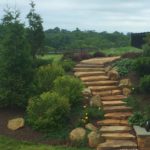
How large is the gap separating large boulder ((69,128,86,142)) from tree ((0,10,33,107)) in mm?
2105

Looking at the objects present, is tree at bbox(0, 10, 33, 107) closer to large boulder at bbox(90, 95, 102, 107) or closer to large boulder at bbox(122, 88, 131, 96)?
large boulder at bbox(90, 95, 102, 107)

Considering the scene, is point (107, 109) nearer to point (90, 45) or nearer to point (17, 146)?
Answer: point (17, 146)

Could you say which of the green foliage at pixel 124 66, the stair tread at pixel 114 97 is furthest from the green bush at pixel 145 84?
the green foliage at pixel 124 66

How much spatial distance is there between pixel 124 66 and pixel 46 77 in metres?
3.10

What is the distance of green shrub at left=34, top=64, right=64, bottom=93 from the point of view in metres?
14.2

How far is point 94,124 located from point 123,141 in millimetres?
1228

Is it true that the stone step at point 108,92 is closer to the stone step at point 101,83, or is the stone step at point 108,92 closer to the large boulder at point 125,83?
the large boulder at point 125,83

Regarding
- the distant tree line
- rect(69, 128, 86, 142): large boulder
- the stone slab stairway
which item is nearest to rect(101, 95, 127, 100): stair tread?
the stone slab stairway

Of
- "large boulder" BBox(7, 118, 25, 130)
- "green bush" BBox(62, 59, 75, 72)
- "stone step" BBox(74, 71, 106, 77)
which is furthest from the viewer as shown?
"green bush" BBox(62, 59, 75, 72)

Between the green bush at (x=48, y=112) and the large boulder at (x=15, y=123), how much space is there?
0.19 m

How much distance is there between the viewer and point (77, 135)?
12.0 metres

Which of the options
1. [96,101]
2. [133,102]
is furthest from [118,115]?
[96,101]

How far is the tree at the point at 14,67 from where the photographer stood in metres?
13.6

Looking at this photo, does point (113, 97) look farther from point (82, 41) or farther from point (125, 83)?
point (82, 41)
